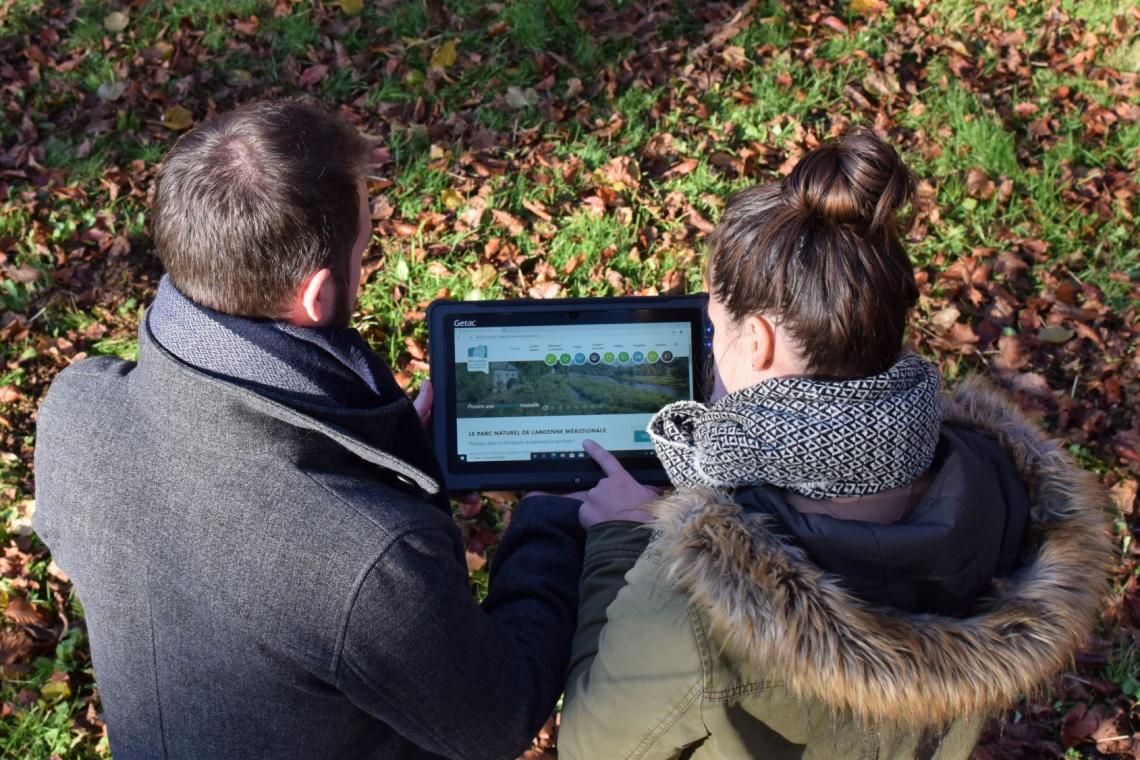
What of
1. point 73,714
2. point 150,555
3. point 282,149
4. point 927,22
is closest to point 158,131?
point 73,714

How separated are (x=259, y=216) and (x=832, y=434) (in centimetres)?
123

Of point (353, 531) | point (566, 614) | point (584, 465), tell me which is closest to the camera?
point (353, 531)

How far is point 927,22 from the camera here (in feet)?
17.5

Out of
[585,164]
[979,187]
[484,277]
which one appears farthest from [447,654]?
[979,187]

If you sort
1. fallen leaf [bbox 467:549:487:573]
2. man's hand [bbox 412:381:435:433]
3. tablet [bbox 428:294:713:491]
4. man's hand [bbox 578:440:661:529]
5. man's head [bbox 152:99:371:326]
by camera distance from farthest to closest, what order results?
fallen leaf [bbox 467:549:487:573] < man's hand [bbox 412:381:435:433] < tablet [bbox 428:294:713:491] < man's hand [bbox 578:440:661:529] < man's head [bbox 152:99:371:326]

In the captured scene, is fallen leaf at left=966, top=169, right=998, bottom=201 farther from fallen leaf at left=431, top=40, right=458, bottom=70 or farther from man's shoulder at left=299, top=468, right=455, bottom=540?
man's shoulder at left=299, top=468, right=455, bottom=540

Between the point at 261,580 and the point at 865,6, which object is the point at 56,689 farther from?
the point at 865,6

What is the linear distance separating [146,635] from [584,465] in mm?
1290

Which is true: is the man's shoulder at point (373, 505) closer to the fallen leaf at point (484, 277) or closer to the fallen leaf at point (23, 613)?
the fallen leaf at point (23, 613)

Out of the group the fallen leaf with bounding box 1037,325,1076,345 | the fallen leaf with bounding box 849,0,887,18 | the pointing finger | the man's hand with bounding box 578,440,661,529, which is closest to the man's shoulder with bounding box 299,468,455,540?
the man's hand with bounding box 578,440,661,529

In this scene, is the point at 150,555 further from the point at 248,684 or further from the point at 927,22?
the point at 927,22

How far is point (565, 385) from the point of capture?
282 centimetres

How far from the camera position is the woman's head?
177 centimetres

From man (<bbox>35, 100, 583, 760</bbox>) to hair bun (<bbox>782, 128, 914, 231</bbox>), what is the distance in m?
0.96
